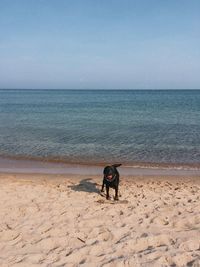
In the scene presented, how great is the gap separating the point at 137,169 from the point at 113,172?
17.2 ft

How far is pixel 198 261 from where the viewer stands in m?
5.32

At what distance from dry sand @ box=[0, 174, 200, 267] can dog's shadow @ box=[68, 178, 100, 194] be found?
1.2 inches

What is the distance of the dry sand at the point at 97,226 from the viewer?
565 cm

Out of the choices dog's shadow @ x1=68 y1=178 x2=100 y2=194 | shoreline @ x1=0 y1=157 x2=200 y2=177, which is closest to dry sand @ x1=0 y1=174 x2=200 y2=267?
dog's shadow @ x1=68 y1=178 x2=100 y2=194

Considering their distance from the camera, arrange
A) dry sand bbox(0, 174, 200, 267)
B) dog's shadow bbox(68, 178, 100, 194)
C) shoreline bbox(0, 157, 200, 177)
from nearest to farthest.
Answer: dry sand bbox(0, 174, 200, 267) → dog's shadow bbox(68, 178, 100, 194) → shoreline bbox(0, 157, 200, 177)

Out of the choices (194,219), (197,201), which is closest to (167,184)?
(197,201)

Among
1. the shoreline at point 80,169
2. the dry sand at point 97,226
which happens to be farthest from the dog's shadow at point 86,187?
the shoreline at point 80,169

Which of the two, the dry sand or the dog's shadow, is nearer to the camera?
the dry sand

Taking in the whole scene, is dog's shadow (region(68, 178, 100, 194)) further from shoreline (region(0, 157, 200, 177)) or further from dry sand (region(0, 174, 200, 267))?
shoreline (region(0, 157, 200, 177))

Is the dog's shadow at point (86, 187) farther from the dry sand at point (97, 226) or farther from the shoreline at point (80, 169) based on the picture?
the shoreline at point (80, 169)

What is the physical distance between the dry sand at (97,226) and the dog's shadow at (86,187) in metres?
0.03

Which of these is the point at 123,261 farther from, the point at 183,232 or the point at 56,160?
the point at 56,160

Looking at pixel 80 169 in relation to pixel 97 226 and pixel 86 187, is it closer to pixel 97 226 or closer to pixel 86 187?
pixel 86 187

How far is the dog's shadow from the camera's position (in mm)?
10269
